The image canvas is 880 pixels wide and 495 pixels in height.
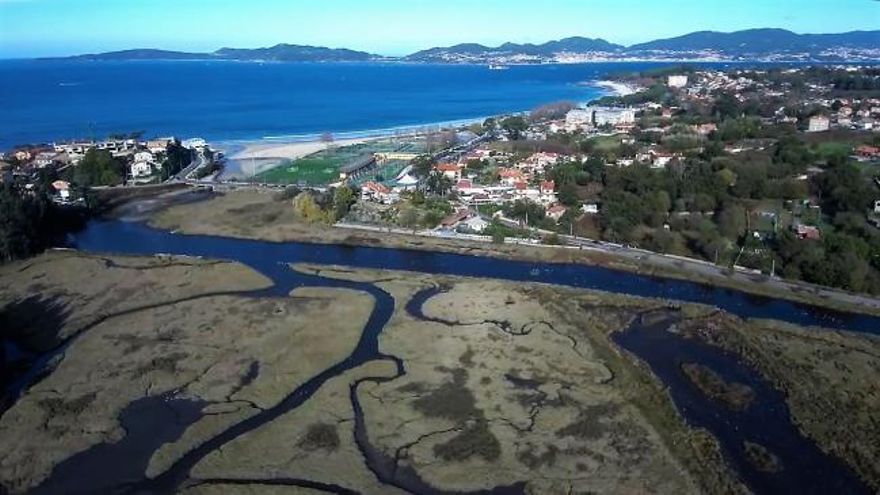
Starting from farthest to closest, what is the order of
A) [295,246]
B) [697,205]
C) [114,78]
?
1. [114,78]
2. [697,205]
3. [295,246]

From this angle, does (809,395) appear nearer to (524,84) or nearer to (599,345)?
(599,345)

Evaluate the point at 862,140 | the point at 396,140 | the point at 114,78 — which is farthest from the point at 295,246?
the point at 114,78

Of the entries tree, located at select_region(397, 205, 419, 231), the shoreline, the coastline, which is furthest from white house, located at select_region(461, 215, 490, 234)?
the coastline

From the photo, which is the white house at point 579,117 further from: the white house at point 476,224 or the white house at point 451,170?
the white house at point 476,224

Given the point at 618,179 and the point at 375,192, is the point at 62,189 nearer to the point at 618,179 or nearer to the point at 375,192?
the point at 375,192

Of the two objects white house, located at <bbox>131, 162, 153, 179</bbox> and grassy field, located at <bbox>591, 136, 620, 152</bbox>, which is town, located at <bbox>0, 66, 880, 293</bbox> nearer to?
white house, located at <bbox>131, 162, 153, 179</bbox>

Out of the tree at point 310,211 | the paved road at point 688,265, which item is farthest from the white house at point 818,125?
the tree at point 310,211
